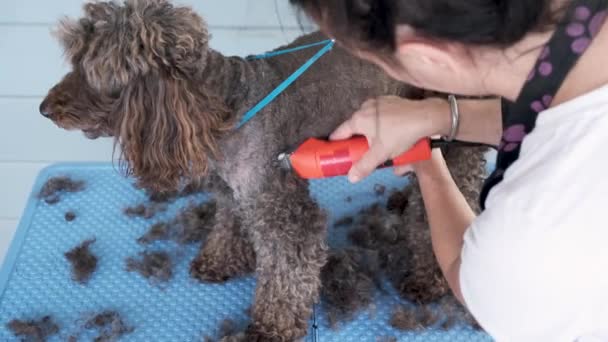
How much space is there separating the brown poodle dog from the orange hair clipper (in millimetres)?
138

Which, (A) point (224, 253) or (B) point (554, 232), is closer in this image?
(B) point (554, 232)

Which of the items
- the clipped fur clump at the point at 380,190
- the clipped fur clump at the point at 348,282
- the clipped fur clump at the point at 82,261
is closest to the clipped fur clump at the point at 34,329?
the clipped fur clump at the point at 82,261

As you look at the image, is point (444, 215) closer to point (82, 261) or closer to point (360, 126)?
point (360, 126)

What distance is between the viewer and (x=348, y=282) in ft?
4.63

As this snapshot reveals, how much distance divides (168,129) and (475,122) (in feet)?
1.62

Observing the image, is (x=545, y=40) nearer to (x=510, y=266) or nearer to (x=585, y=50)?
(x=585, y=50)

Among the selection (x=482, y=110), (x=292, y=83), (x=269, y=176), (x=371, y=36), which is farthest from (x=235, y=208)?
(x=371, y=36)

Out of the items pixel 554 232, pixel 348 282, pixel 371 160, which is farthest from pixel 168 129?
pixel 554 232

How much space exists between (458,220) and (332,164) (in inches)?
8.6

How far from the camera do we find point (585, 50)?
2.03 ft

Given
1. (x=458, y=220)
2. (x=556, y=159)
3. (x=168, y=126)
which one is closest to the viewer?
(x=556, y=159)

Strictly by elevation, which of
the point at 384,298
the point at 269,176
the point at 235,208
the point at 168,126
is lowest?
the point at 384,298

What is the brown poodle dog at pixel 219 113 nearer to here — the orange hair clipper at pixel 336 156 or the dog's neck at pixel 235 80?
the dog's neck at pixel 235 80

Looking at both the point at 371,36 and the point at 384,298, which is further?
the point at 384,298
